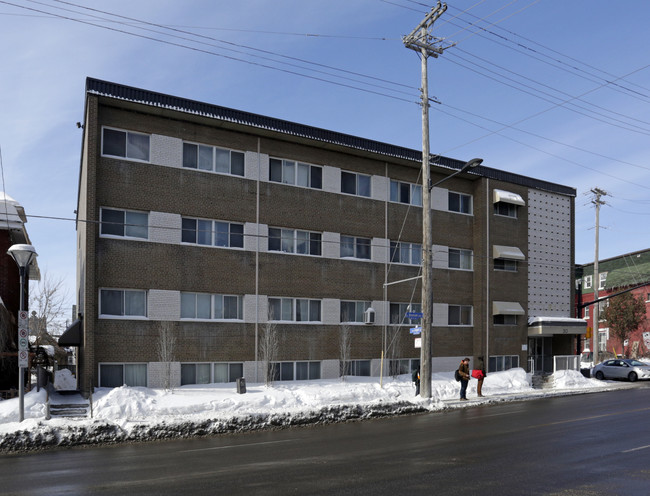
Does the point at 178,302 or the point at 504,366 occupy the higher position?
the point at 178,302

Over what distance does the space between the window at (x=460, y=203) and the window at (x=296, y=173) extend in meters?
8.60

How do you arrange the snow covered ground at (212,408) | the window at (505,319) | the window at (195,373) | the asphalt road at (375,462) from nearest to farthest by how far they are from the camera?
A: the asphalt road at (375,462)
the snow covered ground at (212,408)
the window at (195,373)
the window at (505,319)

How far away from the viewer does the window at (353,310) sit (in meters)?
27.8

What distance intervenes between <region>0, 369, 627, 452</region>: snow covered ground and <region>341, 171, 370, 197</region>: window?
8697 mm

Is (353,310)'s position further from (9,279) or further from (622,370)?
(622,370)

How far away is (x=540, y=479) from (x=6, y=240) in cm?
2565

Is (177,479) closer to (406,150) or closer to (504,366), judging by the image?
(406,150)

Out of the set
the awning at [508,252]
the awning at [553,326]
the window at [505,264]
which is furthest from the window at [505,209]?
the awning at [553,326]

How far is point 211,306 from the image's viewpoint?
2425 cm

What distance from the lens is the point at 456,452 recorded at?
12.7 meters

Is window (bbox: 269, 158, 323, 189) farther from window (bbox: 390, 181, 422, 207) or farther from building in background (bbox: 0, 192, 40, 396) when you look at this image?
building in background (bbox: 0, 192, 40, 396)

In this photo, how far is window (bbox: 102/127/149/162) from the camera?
2264cm

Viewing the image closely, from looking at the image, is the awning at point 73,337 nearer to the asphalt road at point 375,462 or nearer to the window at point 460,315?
the asphalt road at point 375,462

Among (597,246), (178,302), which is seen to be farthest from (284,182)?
(597,246)
